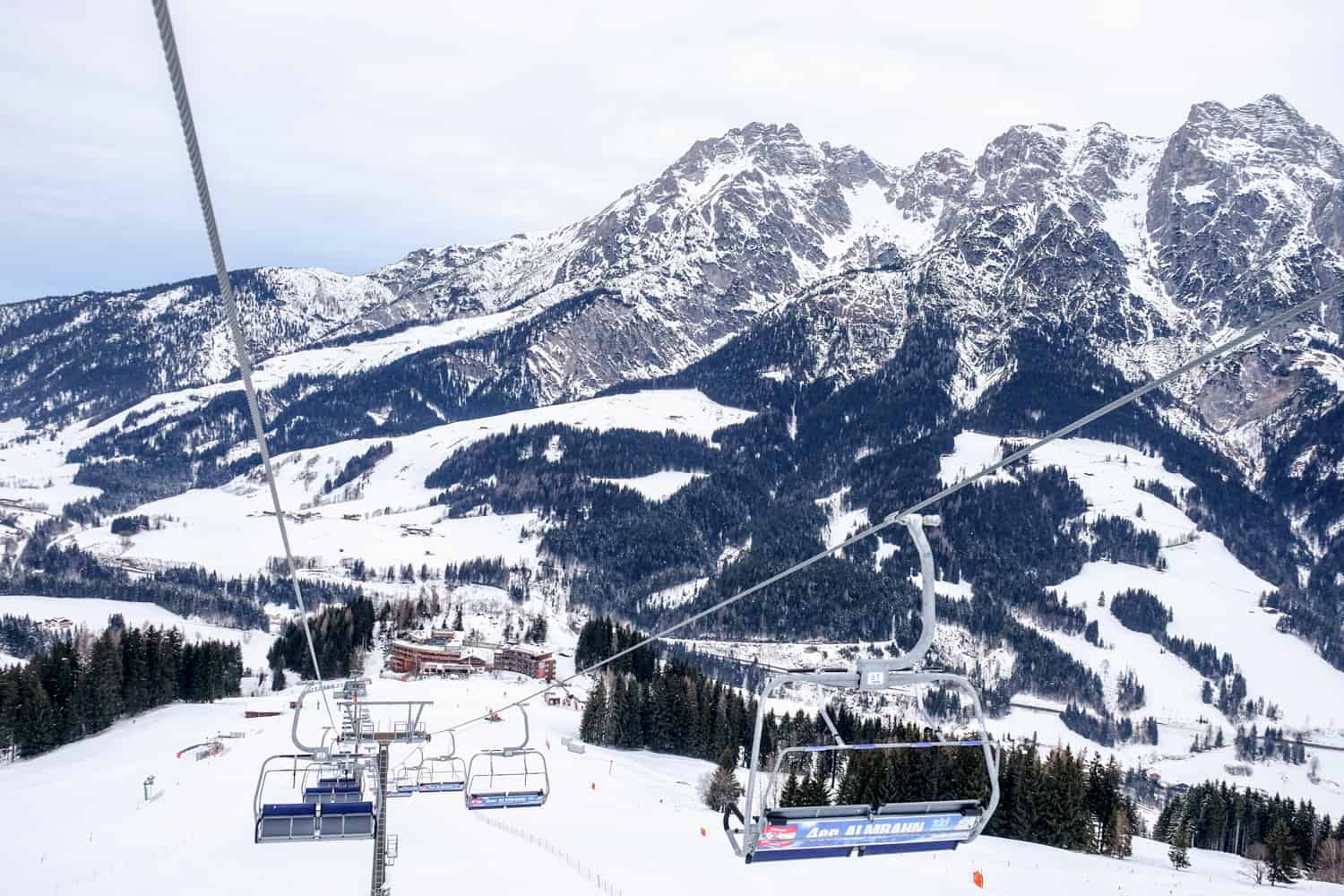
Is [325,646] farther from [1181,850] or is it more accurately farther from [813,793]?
[1181,850]

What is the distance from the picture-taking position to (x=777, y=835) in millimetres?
15672

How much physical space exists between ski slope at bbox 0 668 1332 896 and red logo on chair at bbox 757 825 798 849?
123 ft

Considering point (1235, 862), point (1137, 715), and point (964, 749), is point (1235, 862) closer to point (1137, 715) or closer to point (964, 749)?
point (964, 749)

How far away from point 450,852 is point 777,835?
44.5 meters

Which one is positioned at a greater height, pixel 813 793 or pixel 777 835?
pixel 777 835

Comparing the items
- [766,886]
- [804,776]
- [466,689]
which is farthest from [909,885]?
[466,689]

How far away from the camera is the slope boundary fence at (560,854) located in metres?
50.9

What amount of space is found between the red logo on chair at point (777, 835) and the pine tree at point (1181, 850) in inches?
2379

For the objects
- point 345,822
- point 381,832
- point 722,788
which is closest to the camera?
point 345,822

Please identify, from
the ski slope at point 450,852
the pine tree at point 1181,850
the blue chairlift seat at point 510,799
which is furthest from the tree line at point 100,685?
the pine tree at point 1181,850

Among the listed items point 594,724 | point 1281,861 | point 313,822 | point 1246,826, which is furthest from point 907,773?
point 313,822

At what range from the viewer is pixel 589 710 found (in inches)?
3944

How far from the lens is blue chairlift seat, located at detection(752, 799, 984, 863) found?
1575 cm

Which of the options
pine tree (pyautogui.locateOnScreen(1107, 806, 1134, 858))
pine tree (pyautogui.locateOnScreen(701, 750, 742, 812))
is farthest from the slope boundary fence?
pine tree (pyautogui.locateOnScreen(1107, 806, 1134, 858))
